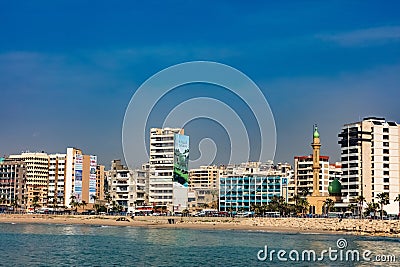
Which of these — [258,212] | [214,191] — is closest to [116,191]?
[214,191]

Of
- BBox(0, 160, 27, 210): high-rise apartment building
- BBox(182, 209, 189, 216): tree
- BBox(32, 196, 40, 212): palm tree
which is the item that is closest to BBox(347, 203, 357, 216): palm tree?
BBox(182, 209, 189, 216): tree

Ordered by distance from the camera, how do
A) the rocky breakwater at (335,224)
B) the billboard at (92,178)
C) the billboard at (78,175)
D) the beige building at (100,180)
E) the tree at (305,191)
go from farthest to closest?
the beige building at (100,180), the billboard at (92,178), the billboard at (78,175), the tree at (305,191), the rocky breakwater at (335,224)

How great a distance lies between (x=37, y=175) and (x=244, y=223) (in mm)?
76928

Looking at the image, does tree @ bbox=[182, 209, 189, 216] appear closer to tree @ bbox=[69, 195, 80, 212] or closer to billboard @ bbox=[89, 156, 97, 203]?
tree @ bbox=[69, 195, 80, 212]

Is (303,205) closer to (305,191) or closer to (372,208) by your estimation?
(372,208)

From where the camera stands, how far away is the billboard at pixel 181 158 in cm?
14738

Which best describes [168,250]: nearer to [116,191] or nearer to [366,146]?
[366,146]

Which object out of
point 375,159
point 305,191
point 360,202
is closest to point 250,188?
point 305,191

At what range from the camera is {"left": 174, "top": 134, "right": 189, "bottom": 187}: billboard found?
14738cm

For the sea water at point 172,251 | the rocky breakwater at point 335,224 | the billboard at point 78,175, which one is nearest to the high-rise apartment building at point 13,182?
the billboard at point 78,175

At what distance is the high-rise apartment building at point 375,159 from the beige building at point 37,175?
270ft

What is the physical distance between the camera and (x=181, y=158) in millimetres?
149250

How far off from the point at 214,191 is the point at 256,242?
94.2 meters

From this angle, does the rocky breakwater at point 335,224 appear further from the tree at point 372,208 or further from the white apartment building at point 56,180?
the white apartment building at point 56,180
